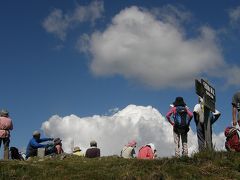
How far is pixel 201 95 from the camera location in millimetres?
15086

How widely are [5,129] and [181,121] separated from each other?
22.9 ft

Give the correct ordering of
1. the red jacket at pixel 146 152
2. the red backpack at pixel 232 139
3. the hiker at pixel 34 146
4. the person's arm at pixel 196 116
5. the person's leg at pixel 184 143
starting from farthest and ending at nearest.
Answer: the hiker at pixel 34 146 → the red jacket at pixel 146 152 → the person's leg at pixel 184 143 → the person's arm at pixel 196 116 → the red backpack at pixel 232 139

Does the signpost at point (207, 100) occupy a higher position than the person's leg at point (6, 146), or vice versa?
the signpost at point (207, 100)

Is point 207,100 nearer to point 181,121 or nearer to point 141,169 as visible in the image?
point 181,121

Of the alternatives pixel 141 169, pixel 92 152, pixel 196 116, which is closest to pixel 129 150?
pixel 92 152

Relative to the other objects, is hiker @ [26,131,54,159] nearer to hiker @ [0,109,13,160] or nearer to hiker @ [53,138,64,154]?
hiker @ [53,138,64,154]

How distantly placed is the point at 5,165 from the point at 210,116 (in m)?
6.86

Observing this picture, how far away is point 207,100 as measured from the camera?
15.1 meters

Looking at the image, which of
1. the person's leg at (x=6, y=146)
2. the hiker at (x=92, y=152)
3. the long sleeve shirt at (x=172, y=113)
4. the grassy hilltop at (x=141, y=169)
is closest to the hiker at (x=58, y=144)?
the hiker at (x=92, y=152)

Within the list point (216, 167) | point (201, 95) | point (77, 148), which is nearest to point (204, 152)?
point (216, 167)

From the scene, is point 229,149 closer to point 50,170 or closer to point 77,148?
point 50,170

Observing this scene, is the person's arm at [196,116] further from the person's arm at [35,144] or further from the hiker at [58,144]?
the hiker at [58,144]

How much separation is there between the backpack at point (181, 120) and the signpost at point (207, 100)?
4.08 feet

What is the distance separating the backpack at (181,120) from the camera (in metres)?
16.5
